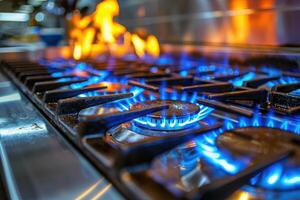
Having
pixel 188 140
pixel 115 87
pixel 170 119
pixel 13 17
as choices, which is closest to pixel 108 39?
pixel 115 87

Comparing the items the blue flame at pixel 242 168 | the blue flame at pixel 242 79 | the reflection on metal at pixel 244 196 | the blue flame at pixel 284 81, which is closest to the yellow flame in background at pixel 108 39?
the blue flame at pixel 242 79

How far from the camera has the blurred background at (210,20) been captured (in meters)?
0.91

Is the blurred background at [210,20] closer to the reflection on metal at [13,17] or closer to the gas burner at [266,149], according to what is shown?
the gas burner at [266,149]

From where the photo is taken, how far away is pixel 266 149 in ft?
1.14

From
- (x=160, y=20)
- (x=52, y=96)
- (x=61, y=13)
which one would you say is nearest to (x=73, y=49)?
(x=160, y=20)

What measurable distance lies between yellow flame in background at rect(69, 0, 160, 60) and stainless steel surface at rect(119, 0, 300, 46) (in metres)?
0.09

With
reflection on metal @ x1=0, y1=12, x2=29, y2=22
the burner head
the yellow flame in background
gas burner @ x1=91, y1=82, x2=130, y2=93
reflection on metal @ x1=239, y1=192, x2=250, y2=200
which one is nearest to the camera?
reflection on metal @ x1=239, y1=192, x2=250, y2=200

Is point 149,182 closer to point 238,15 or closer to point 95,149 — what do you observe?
point 95,149

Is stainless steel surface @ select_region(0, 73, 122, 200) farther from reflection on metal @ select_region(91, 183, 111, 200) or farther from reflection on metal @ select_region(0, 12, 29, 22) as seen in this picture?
reflection on metal @ select_region(0, 12, 29, 22)

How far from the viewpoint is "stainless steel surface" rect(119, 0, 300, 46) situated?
0.90 m

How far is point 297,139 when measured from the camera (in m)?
0.36

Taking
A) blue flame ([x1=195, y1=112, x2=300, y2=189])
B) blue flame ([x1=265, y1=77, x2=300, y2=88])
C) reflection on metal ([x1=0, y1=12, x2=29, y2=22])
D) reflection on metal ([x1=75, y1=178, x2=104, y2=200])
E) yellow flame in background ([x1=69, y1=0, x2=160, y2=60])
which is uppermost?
reflection on metal ([x1=0, y1=12, x2=29, y2=22])

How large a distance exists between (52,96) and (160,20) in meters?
0.97

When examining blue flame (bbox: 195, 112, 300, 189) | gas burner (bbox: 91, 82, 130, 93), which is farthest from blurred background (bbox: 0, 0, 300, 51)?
blue flame (bbox: 195, 112, 300, 189)
